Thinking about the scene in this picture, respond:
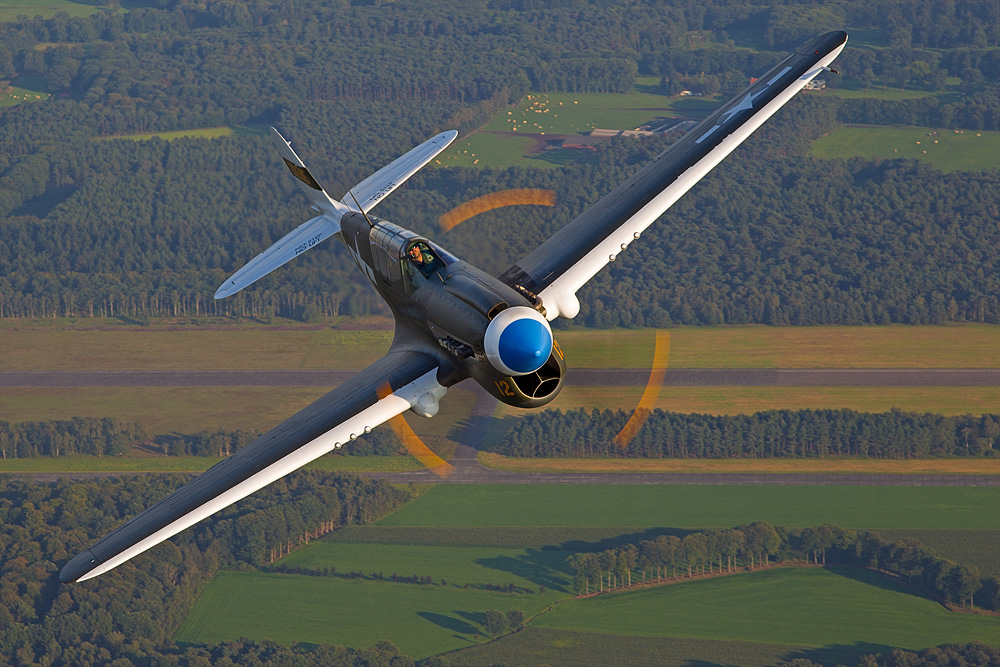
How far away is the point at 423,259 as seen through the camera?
59375mm

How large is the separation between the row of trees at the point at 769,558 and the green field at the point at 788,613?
2.23m

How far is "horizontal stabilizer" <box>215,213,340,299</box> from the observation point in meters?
68.2

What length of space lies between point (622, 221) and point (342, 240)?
17.8 meters

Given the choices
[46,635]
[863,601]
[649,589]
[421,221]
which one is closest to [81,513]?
[46,635]

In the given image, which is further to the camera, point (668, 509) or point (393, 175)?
point (668, 509)

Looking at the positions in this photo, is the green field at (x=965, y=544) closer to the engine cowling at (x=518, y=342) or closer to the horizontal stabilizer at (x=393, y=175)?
the horizontal stabilizer at (x=393, y=175)

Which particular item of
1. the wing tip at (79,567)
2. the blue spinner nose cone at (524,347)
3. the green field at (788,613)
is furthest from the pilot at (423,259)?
the green field at (788,613)

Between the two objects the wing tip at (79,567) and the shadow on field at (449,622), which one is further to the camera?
the shadow on field at (449,622)

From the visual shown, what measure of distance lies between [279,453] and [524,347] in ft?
43.8

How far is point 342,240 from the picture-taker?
7138cm

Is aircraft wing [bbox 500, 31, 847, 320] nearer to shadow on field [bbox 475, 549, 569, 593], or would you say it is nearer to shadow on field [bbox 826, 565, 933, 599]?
shadow on field [bbox 475, 549, 569, 593]

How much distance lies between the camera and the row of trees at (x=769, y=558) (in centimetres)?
17388

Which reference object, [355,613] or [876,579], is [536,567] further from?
[876,579]

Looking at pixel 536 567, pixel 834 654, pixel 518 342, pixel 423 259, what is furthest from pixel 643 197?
pixel 536 567
